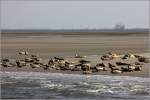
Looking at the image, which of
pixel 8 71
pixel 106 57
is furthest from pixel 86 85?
pixel 106 57

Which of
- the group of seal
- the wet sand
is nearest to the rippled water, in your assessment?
the group of seal

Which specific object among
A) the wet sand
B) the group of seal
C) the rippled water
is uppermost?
the wet sand

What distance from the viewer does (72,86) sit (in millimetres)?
17875

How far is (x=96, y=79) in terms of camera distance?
19.7 meters

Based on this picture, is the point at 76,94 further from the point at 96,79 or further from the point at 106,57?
the point at 106,57

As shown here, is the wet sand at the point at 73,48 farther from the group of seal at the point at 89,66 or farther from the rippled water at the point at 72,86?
the rippled water at the point at 72,86

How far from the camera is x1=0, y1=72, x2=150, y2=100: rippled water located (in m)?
15.7

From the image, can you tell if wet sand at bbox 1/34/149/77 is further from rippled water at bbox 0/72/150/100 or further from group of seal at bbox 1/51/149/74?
rippled water at bbox 0/72/150/100

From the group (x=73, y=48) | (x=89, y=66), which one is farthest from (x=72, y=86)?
(x=73, y=48)

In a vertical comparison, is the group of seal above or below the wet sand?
below

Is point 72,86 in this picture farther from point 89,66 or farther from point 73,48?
point 73,48

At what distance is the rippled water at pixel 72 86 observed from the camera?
618 inches

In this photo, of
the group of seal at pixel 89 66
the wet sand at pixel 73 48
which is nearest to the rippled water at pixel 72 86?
the group of seal at pixel 89 66

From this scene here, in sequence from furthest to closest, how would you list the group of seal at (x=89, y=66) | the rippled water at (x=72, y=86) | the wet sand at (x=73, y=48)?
the wet sand at (x=73, y=48)
the group of seal at (x=89, y=66)
the rippled water at (x=72, y=86)
